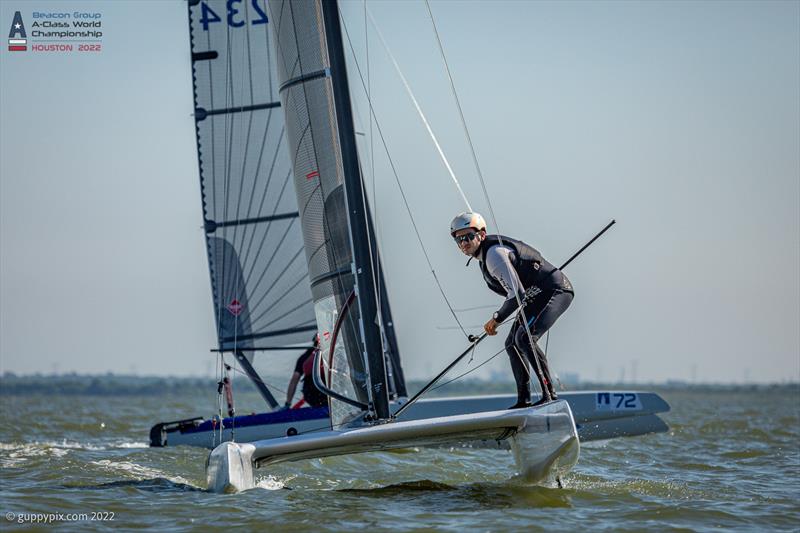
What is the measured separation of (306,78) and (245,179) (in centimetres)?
646

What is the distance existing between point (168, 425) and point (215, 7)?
588 centimetres

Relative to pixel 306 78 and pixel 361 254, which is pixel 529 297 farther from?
pixel 306 78

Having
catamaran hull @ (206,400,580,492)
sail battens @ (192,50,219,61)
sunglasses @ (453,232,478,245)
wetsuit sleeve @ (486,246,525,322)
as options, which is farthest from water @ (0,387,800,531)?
sail battens @ (192,50,219,61)

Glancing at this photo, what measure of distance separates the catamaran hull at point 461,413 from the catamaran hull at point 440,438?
5113 millimetres

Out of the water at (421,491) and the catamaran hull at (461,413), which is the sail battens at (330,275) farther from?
the catamaran hull at (461,413)

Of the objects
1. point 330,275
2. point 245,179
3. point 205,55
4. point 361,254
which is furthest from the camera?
point 205,55

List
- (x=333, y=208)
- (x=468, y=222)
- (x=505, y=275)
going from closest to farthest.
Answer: (x=505, y=275), (x=468, y=222), (x=333, y=208)

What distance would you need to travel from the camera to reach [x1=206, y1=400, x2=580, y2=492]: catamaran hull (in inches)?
307

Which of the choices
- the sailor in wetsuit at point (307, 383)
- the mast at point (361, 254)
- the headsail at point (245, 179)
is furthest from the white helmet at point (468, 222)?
the headsail at point (245, 179)

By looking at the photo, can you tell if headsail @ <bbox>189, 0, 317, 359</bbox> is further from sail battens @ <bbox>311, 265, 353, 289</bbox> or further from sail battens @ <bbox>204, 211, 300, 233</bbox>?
sail battens @ <bbox>311, 265, 353, 289</bbox>

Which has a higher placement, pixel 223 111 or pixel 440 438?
pixel 223 111

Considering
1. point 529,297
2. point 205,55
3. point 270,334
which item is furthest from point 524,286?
point 205,55

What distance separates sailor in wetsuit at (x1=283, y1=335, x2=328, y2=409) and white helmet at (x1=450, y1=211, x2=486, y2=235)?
620 centimetres

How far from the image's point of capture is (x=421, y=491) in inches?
350
